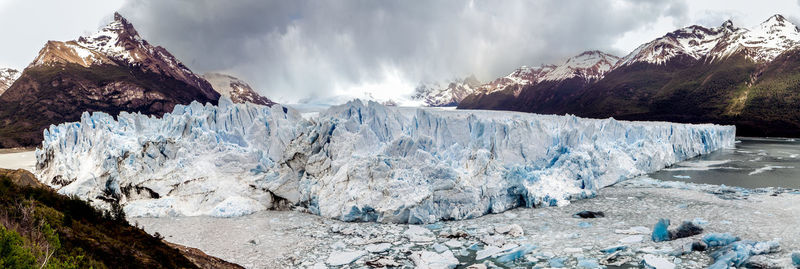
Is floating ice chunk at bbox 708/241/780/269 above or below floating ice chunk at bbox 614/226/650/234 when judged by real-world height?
above

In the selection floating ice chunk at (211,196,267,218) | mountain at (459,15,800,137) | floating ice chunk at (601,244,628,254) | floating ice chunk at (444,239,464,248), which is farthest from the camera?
mountain at (459,15,800,137)

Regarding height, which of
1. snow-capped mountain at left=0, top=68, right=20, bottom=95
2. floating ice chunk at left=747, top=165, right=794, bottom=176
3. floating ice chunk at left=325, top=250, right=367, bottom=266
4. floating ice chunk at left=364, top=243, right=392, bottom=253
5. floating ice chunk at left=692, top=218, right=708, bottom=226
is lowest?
floating ice chunk at left=325, top=250, right=367, bottom=266

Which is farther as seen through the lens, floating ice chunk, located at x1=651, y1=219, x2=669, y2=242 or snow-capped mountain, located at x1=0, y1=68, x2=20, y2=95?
snow-capped mountain, located at x1=0, y1=68, x2=20, y2=95

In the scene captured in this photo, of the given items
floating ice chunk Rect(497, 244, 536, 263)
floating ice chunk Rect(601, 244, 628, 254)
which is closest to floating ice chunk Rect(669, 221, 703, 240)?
floating ice chunk Rect(601, 244, 628, 254)

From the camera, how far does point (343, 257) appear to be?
8.75 m

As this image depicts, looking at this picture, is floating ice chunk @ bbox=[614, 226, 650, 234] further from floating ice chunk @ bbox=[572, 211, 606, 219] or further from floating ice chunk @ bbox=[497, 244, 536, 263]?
floating ice chunk @ bbox=[497, 244, 536, 263]

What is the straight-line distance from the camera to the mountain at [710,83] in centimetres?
6712

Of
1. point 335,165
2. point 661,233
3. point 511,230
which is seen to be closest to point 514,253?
point 511,230

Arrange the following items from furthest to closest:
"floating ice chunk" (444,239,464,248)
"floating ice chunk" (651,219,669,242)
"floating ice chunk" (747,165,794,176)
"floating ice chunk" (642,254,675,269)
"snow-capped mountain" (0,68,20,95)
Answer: "snow-capped mountain" (0,68,20,95), "floating ice chunk" (747,165,794,176), "floating ice chunk" (444,239,464,248), "floating ice chunk" (651,219,669,242), "floating ice chunk" (642,254,675,269)

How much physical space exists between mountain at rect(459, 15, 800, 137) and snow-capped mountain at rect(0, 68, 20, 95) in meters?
183

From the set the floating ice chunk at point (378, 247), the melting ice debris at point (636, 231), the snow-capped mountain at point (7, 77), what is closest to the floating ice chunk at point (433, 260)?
the floating ice chunk at point (378, 247)

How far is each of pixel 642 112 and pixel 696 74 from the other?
28469 millimetres

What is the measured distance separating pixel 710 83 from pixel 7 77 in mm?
213629

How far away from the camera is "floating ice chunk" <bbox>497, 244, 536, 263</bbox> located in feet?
28.0
